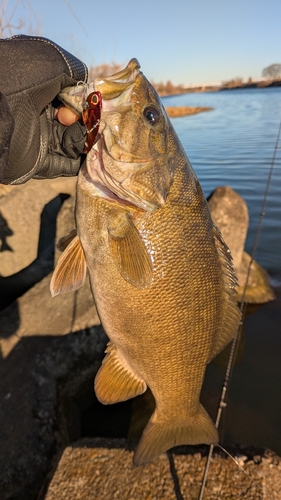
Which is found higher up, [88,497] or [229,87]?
[229,87]

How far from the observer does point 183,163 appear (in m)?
1.88

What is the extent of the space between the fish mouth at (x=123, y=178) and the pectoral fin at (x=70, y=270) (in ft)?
1.28

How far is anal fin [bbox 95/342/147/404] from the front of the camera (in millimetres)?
2074

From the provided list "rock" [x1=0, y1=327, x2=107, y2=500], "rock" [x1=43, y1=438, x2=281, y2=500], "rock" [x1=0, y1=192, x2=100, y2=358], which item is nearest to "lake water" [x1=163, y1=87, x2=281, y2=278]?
"rock" [x1=0, y1=192, x2=100, y2=358]

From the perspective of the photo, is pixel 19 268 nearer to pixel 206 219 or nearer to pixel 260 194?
pixel 206 219

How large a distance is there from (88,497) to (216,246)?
179 cm

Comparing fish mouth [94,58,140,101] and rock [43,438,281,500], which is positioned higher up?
fish mouth [94,58,140,101]

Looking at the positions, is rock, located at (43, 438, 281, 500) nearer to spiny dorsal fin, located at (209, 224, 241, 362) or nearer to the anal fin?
the anal fin

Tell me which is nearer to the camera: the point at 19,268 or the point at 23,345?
the point at 23,345

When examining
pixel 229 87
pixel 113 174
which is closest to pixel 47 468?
pixel 113 174

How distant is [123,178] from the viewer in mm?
1719

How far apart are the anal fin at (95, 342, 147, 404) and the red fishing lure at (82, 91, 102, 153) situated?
1221mm

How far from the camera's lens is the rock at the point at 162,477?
7.14ft

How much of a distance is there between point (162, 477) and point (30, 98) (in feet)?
8.10
